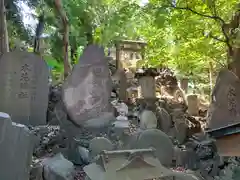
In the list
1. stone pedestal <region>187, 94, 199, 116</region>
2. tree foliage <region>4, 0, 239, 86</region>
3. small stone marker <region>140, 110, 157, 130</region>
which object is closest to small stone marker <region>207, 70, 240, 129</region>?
tree foliage <region>4, 0, 239, 86</region>

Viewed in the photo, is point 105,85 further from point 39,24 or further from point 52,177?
point 39,24

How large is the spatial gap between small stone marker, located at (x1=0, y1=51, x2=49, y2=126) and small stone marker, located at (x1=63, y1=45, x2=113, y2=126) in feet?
2.47

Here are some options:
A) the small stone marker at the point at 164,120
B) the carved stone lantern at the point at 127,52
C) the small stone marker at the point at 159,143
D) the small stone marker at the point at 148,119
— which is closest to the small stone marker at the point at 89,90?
the small stone marker at the point at 148,119

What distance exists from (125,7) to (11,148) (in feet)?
19.4

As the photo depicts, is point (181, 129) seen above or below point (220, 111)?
below

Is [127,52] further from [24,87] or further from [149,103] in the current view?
[24,87]

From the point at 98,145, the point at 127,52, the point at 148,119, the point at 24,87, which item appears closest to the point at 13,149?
the point at 98,145

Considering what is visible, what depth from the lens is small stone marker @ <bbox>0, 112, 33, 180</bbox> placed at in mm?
2992

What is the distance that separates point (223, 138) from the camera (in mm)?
3428

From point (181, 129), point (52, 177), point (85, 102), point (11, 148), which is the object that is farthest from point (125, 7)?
point (11, 148)

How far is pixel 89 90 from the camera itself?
23.3 ft

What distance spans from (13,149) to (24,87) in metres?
4.22

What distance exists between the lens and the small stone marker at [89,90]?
6945mm

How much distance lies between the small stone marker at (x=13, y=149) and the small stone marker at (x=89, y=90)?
11.8ft
